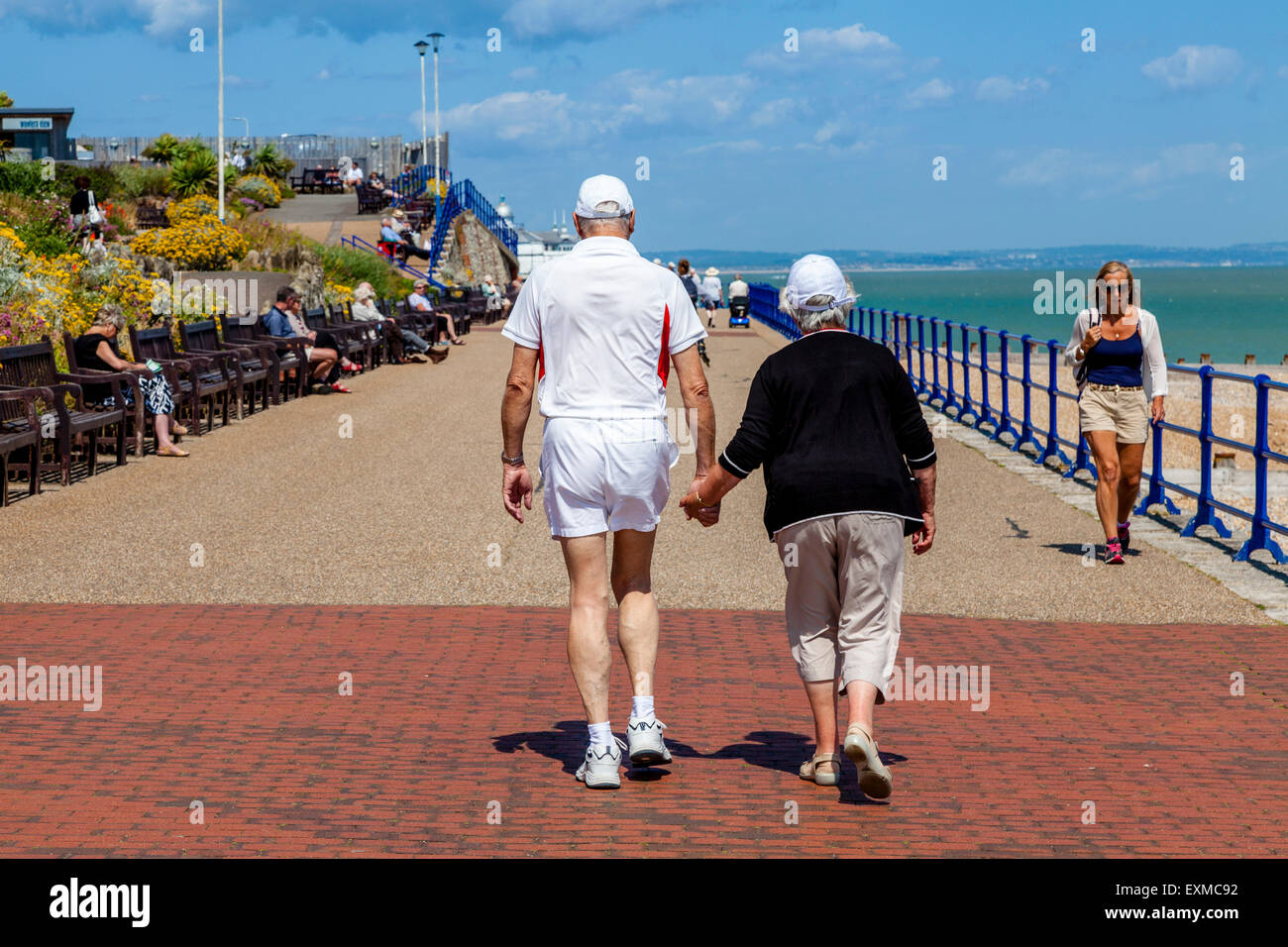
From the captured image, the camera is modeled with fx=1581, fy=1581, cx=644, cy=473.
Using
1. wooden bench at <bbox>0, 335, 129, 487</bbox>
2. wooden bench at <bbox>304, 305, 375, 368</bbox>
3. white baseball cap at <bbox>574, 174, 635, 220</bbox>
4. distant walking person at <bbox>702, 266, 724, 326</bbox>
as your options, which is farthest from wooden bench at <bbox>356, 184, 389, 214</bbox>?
white baseball cap at <bbox>574, 174, 635, 220</bbox>

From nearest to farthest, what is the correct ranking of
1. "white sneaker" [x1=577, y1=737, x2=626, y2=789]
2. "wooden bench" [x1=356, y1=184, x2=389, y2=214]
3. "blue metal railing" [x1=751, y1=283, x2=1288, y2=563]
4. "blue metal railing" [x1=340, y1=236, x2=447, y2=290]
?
"white sneaker" [x1=577, y1=737, x2=626, y2=789] < "blue metal railing" [x1=751, y1=283, x2=1288, y2=563] < "blue metal railing" [x1=340, y1=236, x2=447, y2=290] < "wooden bench" [x1=356, y1=184, x2=389, y2=214]

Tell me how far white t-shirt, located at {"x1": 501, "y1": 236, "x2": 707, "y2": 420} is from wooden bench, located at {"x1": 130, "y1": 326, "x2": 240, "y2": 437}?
9789mm

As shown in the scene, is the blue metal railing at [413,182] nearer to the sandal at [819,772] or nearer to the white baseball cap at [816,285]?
the white baseball cap at [816,285]

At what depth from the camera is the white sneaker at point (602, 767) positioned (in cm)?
497

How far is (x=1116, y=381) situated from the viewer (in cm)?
941

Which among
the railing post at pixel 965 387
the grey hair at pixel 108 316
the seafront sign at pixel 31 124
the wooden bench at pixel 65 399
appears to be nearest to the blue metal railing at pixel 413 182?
the seafront sign at pixel 31 124

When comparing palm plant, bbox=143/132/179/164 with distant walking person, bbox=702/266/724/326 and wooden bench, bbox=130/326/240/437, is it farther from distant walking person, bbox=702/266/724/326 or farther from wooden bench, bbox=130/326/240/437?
wooden bench, bbox=130/326/240/437

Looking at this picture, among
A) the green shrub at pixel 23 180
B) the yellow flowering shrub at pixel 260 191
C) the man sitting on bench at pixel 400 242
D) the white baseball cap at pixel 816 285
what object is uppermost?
the yellow flowering shrub at pixel 260 191

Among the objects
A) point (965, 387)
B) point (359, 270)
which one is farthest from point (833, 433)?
point (359, 270)

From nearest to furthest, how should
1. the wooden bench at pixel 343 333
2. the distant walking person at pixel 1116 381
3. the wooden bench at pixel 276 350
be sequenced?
1. the distant walking person at pixel 1116 381
2. the wooden bench at pixel 276 350
3. the wooden bench at pixel 343 333

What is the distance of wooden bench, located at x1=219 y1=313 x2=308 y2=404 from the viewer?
712 inches

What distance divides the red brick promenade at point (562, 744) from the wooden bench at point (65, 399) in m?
4.24
